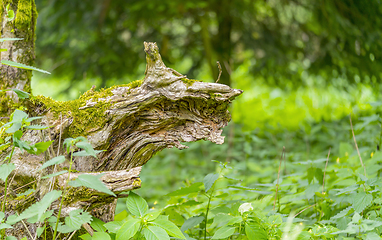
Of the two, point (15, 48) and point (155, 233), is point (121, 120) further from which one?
point (15, 48)

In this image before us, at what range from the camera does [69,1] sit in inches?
198

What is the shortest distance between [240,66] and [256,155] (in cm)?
207

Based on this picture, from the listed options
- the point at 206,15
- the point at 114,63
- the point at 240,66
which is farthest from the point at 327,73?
the point at 114,63

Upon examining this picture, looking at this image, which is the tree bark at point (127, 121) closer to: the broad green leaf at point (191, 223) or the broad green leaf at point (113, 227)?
the broad green leaf at point (113, 227)

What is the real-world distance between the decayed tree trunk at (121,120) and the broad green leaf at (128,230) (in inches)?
7.8

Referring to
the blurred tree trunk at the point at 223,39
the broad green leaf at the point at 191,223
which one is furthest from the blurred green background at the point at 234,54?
the broad green leaf at the point at 191,223

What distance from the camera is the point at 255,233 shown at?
1411mm

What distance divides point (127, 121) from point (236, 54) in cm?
513

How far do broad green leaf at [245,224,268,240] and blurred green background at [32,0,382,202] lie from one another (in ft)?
9.84

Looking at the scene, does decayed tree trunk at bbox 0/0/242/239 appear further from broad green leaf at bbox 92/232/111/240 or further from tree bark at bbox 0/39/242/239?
broad green leaf at bbox 92/232/111/240

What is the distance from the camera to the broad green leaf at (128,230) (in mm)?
1232

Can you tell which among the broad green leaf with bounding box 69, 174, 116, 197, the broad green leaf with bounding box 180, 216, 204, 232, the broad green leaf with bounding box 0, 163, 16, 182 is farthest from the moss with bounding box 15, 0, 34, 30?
the broad green leaf with bounding box 180, 216, 204, 232

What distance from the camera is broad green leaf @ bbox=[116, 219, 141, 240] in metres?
1.23

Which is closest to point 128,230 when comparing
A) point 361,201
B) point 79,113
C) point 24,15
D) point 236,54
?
point 79,113
